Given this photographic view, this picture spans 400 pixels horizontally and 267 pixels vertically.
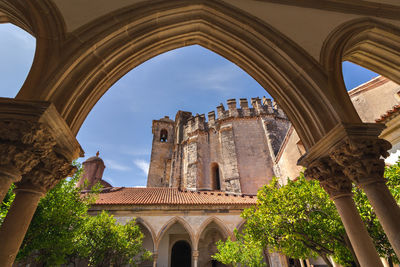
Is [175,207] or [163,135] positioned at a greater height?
[163,135]

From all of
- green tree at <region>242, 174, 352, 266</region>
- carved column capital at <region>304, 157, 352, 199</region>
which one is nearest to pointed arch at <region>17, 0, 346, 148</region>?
carved column capital at <region>304, 157, 352, 199</region>

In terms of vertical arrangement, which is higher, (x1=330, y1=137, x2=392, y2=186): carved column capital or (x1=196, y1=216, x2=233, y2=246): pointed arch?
(x1=196, y1=216, x2=233, y2=246): pointed arch

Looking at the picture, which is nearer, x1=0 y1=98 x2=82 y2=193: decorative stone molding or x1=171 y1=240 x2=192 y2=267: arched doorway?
x1=0 y1=98 x2=82 y2=193: decorative stone molding

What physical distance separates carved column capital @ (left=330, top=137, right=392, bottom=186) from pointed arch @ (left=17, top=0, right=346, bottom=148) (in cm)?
45

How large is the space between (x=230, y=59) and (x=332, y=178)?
295 cm

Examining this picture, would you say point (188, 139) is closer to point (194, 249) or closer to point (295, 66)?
point (194, 249)

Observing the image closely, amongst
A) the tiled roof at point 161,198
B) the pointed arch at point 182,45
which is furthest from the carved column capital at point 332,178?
the tiled roof at point 161,198

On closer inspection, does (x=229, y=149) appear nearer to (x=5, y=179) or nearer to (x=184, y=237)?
(x=184, y=237)

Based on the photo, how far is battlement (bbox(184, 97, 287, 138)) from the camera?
2142 centimetres

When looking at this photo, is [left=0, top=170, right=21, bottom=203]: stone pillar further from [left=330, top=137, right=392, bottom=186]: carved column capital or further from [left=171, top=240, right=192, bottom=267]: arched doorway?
[left=171, top=240, right=192, bottom=267]: arched doorway

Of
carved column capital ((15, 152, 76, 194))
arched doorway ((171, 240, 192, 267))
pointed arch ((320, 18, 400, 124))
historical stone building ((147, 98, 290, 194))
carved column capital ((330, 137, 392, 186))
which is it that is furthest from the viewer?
historical stone building ((147, 98, 290, 194))

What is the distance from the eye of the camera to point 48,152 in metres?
2.46

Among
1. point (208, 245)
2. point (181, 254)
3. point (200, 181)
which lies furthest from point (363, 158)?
point (200, 181)

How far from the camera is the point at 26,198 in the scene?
2443 millimetres
